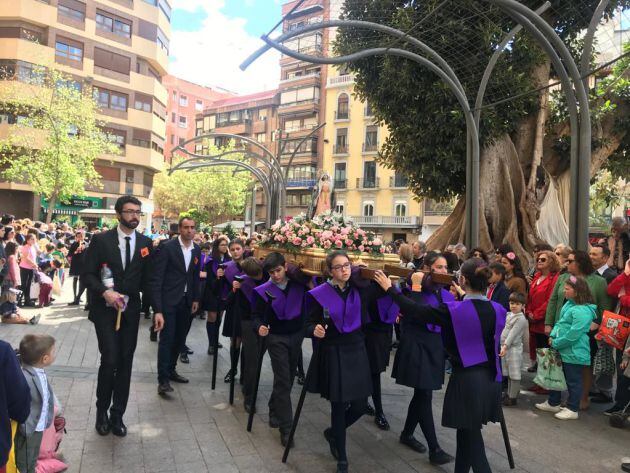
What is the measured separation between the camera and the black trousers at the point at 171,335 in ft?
19.2

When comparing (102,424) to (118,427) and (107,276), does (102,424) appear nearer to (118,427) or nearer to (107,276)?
(118,427)

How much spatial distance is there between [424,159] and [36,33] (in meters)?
32.5

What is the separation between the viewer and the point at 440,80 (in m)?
13.5

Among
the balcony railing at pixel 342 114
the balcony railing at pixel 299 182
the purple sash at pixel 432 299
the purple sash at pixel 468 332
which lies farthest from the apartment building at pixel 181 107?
the purple sash at pixel 468 332

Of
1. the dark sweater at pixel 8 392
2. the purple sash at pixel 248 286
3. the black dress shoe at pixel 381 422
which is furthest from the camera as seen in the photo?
the purple sash at pixel 248 286

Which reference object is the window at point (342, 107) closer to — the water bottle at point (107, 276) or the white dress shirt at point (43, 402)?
the water bottle at point (107, 276)

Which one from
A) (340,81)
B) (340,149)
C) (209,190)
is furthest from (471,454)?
(340,81)

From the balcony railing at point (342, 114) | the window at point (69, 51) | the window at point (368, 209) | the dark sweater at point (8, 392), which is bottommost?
the dark sweater at point (8, 392)

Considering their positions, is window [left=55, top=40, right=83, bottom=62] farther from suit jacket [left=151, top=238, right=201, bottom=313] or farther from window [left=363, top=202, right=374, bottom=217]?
suit jacket [left=151, top=238, right=201, bottom=313]

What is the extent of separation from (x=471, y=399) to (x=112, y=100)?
42.0 metres

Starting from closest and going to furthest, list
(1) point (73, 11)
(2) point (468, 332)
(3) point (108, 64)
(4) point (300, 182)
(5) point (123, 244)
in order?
1. (2) point (468, 332)
2. (5) point (123, 244)
3. (1) point (73, 11)
4. (3) point (108, 64)
5. (4) point (300, 182)

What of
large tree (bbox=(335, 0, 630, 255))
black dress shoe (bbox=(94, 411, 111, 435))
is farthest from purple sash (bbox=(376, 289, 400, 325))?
large tree (bbox=(335, 0, 630, 255))

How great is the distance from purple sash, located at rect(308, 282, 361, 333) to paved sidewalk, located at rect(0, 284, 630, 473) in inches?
45.4

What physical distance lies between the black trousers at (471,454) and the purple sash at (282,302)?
1907mm
